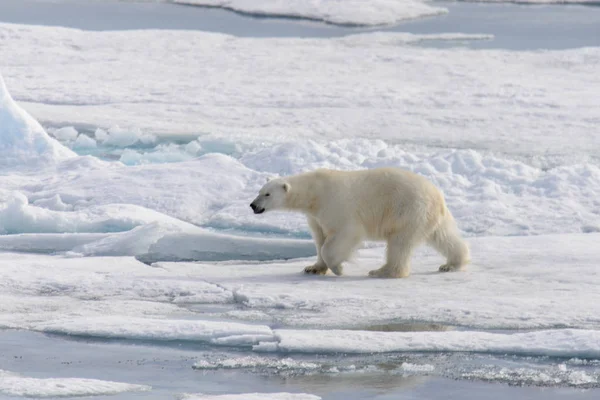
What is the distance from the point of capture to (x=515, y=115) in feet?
40.0

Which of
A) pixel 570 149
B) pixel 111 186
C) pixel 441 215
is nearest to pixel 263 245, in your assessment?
pixel 441 215

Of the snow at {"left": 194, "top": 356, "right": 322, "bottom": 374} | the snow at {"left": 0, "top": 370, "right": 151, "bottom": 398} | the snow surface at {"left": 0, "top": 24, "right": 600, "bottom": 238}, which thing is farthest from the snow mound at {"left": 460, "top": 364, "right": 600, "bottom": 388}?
the snow surface at {"left": 0, "top": 24, "right": 600, "bottom": 238}

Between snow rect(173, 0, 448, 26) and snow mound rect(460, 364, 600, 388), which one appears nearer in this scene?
snow mound rect(460, 364, 600, 388)

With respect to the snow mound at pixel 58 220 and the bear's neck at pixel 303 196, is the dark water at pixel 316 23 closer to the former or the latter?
the snow mound at pixel 58 220

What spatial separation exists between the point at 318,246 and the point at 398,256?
1.73ft

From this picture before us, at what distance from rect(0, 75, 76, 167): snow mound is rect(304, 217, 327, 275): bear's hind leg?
4301mm

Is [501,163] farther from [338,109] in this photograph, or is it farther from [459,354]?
[459,354]

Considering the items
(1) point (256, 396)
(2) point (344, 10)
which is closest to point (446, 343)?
(1) point (256, 396)

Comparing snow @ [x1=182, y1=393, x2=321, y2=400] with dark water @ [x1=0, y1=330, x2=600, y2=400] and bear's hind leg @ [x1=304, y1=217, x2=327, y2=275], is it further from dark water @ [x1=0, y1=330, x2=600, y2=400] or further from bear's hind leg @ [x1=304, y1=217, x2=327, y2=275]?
bear's hind leg @ [x1=304, y1=217, x2=327, y2=275]

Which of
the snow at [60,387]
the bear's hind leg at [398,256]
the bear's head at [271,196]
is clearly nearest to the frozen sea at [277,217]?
the snow at [60,387]

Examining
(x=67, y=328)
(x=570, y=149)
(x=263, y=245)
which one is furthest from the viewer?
(x=570, y=149)

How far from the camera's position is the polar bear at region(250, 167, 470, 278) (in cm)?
586

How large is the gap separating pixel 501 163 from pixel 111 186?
340cm

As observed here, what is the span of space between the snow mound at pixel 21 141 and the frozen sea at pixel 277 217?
0.07 ft
